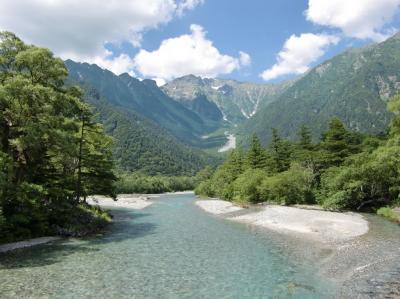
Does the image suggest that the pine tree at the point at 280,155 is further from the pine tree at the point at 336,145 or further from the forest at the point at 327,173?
the pine tree at the point at 336,145

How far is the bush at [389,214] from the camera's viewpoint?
1853 inches

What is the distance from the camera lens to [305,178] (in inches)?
2869

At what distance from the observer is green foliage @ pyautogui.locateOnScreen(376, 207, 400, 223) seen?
47100mm

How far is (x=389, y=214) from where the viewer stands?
1984 inches

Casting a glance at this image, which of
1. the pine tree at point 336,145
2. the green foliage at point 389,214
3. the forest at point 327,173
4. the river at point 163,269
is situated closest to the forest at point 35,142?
the river at point 163,269

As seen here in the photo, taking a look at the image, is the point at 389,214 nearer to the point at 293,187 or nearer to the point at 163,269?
the point at 293,187

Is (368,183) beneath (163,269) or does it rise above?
above

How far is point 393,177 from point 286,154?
Answer: 35797 millimetres

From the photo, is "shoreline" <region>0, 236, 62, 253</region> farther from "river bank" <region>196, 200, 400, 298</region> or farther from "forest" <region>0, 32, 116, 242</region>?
"river bank" <region>196, 200, 400, 298</region>

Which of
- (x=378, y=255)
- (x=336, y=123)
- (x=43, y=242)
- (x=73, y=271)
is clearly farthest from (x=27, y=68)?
(x=336, y=123)

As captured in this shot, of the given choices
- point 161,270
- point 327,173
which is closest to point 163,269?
point 161,270

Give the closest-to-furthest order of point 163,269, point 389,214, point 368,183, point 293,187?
point 163,269 → point 389,214 → point 368,183 → point 293,187

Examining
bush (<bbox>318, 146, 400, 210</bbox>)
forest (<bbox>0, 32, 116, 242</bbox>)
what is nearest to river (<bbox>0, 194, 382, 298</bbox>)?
forest (<bbox>0, 32, 116, 242</bbox>)

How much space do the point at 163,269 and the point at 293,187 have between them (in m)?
52.5
